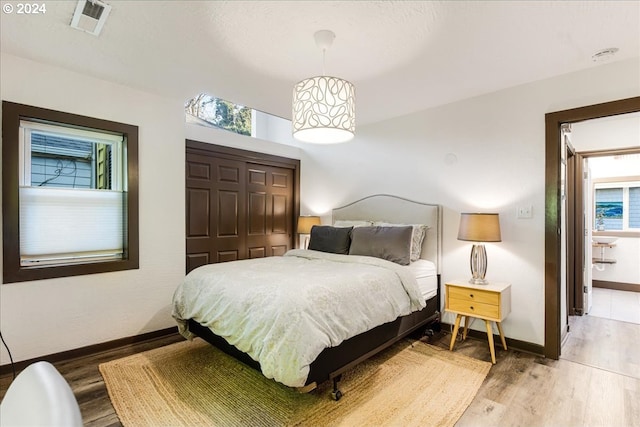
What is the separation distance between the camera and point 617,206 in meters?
5.60

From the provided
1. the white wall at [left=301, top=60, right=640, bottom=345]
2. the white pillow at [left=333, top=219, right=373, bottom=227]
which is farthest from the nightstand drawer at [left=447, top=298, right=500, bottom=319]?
the white pillow at [left=333, top=219, right=373, bottom=227]

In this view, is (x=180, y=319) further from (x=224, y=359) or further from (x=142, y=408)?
(x=142, y=408)

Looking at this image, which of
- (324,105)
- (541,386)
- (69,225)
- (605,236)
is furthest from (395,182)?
(605,236)

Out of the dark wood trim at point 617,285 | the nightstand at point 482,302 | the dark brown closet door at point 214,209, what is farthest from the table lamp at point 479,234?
the dark wood trim at point 617,285

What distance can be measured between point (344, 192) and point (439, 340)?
213cm

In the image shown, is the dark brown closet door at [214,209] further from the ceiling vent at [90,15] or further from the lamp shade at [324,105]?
the lamp shade at [324,105]

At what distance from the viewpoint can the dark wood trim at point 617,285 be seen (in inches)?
203

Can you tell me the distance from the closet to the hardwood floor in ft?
3.94

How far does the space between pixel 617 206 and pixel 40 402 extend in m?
7.64

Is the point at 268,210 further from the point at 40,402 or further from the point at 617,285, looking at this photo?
the point at 617,285

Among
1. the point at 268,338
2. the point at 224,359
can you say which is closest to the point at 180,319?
the point at 224,359

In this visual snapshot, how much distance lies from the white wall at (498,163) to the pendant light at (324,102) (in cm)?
165

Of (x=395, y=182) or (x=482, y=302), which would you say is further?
(x=395, y=182)

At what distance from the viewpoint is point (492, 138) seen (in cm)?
312
